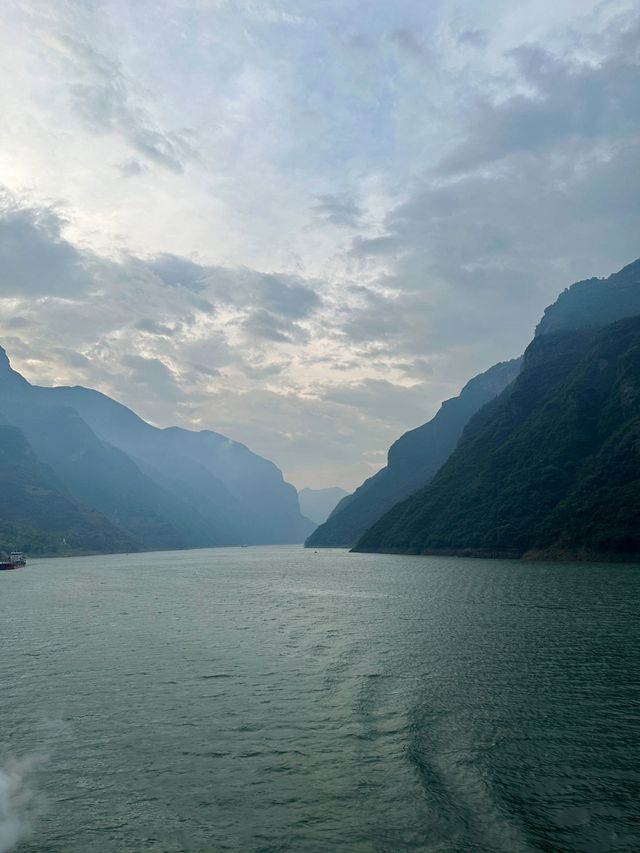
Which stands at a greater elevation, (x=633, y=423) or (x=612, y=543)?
(x=633, y=423)

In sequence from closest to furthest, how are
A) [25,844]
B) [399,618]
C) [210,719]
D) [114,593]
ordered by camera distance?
[25,844], [210,719], [399,618], [114,593]

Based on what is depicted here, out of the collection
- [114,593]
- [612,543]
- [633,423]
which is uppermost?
[633,423]

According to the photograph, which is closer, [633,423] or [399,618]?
[399,618]

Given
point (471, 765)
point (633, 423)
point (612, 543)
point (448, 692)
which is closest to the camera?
Result: point (471, 765)

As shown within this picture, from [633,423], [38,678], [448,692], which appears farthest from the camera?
[633,423]

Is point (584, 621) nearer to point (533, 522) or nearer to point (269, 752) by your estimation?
point (269, 752)

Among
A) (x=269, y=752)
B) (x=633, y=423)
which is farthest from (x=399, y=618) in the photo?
(x=633, y=423)

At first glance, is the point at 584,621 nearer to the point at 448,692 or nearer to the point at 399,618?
the point at 399,618

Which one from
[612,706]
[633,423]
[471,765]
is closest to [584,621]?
[612,706]

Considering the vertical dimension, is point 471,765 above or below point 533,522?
below
